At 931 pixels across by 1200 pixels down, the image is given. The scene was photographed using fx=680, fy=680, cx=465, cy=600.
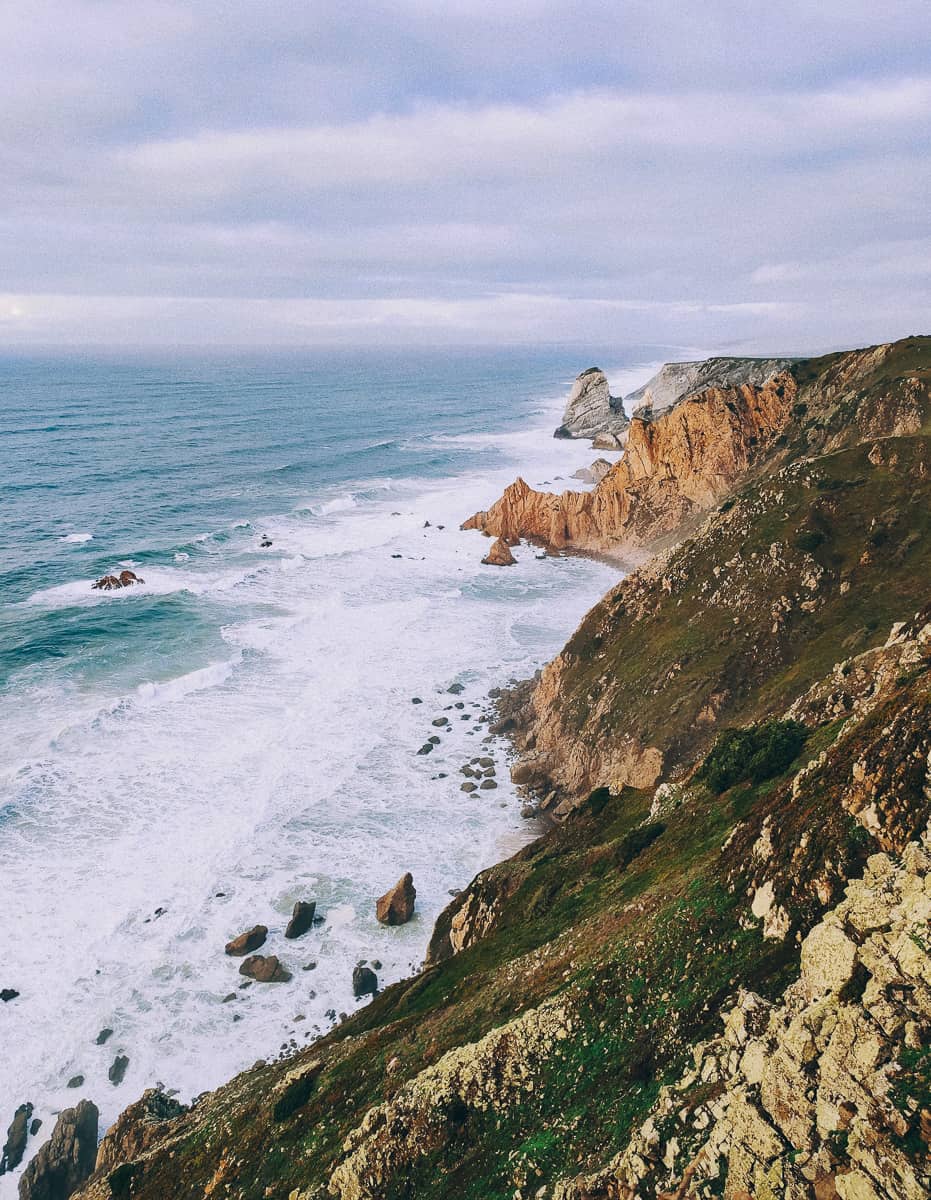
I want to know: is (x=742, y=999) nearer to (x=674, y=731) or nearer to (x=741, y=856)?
(x=741, y=856)

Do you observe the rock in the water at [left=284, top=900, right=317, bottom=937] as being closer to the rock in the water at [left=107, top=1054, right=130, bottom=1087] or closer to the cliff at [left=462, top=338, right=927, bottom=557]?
the rock in the water at [left=107, top=1054, right=130, bottom=1087]

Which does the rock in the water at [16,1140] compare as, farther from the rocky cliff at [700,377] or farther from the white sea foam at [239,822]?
the rocky cliff at [700,377]

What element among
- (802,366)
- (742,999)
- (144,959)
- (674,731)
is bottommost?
(144,959)

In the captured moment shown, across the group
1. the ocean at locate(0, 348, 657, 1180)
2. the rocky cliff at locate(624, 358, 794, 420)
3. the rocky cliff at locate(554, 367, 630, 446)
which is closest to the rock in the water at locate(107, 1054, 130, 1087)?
the ocean at locate(0, 348, 657, 1180)

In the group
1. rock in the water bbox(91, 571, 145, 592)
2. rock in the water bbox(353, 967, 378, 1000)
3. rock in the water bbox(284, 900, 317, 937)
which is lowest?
rock in the water bbox(353, 967, 378, 1000)

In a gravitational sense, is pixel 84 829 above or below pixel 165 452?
below

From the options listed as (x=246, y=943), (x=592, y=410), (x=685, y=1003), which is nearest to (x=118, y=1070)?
(x=246, y=943)

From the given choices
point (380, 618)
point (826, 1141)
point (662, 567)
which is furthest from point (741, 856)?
point (380, 618)

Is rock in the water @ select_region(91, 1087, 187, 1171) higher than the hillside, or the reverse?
the hillside
